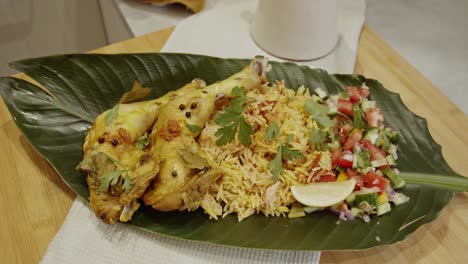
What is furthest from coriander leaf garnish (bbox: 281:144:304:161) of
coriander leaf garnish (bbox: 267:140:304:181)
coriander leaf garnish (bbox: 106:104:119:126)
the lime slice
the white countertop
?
the white countertop

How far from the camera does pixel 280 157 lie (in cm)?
198

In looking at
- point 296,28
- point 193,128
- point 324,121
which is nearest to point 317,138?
point 324,121

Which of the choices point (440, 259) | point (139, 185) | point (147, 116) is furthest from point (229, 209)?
point (440, 259)

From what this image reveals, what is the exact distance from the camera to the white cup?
2.52m

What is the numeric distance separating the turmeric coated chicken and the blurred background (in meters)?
1.30

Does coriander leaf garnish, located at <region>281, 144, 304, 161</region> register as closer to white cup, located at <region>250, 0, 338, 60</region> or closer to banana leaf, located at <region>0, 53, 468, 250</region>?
banana leaf, located at <region>0, 53, 468, 250</region>

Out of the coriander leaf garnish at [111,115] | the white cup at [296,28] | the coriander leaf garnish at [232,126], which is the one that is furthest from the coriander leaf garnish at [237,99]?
the white cup at [296,28]

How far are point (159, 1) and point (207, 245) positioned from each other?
205 cm

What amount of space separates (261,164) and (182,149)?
393 millimetres

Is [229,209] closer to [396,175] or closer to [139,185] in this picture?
[139,185]

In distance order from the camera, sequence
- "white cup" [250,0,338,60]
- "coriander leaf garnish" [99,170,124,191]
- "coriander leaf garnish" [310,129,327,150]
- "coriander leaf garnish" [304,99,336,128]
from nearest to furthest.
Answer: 1. "coriander leaf garnish" [99,170,124,191]
2. "coriander leaf garnish" [310,129,327,150]
3. "coriander leaf garnish" [304,99,336,128]
4. "white cup" [250,0,338,60]

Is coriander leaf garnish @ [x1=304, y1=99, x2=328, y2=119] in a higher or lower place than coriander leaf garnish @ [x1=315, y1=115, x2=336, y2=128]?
higher

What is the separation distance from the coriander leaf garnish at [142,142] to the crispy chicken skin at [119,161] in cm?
2

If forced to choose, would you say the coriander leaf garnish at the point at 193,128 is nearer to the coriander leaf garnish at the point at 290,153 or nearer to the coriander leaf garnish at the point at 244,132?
the coriander leaf garnish at the point at 244,132
